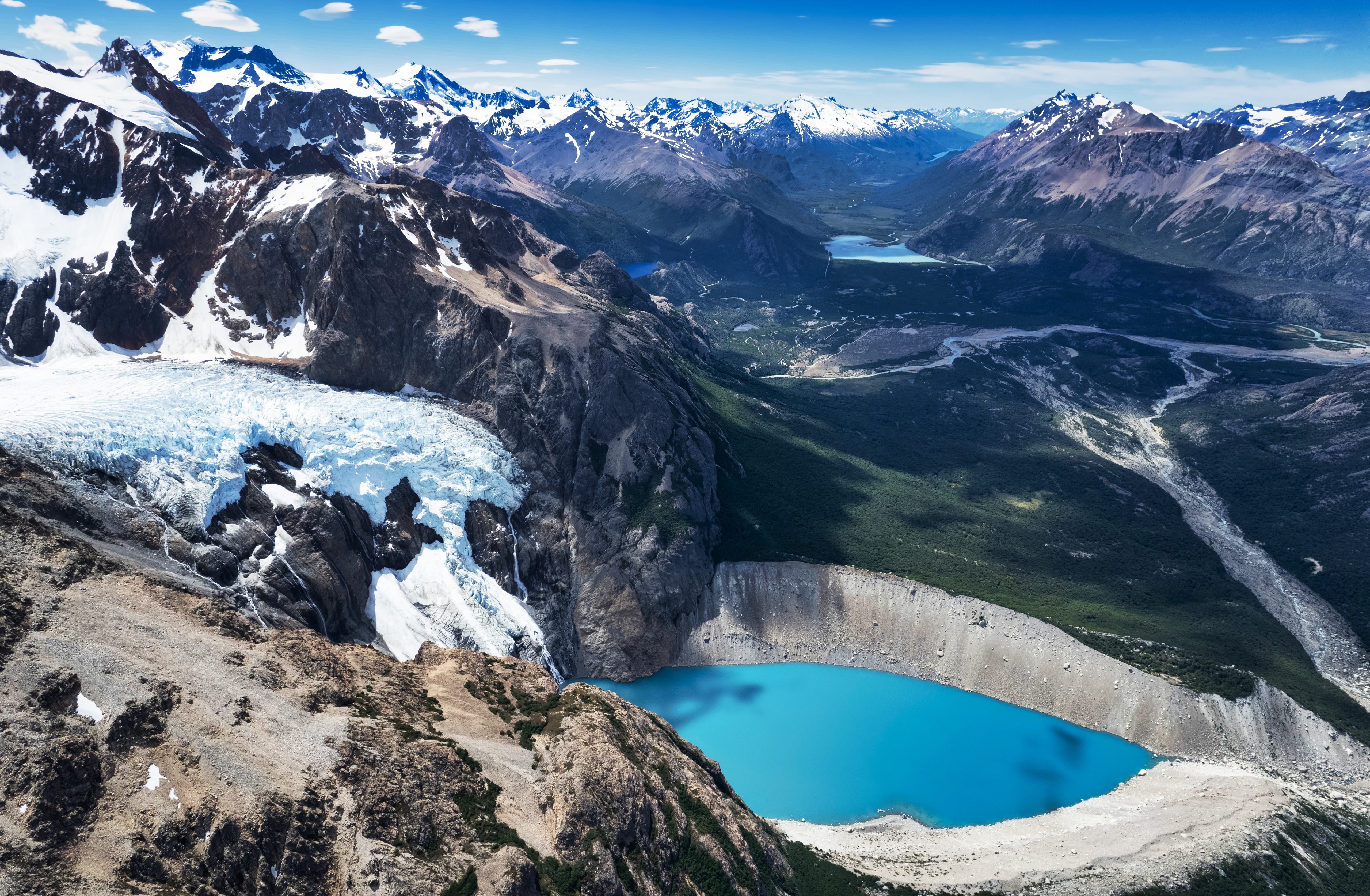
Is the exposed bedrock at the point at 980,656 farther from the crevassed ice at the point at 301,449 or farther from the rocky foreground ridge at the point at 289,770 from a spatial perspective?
the rocky foreground ridge at the point at 289,770

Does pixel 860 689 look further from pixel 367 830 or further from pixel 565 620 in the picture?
pixel 367 830

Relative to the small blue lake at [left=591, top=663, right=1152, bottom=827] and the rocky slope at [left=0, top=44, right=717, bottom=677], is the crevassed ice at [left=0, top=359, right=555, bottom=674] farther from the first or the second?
the small blue lake at [left=591, top=663, right=1152, bottom=827]

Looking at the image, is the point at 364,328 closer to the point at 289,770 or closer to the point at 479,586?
the point at 479,586

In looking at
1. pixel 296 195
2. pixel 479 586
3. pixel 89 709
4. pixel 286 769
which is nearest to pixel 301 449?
pixel 479 586

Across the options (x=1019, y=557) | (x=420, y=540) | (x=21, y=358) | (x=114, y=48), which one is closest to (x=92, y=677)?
(x=420, y=540)

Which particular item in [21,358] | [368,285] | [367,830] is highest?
[368,285]

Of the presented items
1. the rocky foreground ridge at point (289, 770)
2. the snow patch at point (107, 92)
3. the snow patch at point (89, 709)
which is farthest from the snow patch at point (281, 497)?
the snow patch at point (107, 92)
